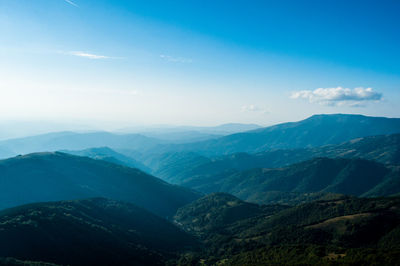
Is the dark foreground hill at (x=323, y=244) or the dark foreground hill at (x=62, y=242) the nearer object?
the dark foreground hill at (x=323, y=244)

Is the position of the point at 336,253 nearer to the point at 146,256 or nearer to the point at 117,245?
the point at 146,256

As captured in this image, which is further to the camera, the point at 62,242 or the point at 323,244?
the point at 323,244

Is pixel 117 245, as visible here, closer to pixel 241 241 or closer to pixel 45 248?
pixel 45 248

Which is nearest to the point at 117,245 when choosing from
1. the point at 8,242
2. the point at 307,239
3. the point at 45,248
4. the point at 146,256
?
the point at 146,256

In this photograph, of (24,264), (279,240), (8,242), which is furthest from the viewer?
(279,240)

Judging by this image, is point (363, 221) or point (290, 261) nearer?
point (290, 261)

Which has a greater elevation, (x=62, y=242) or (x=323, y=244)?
(x=62, y=242)

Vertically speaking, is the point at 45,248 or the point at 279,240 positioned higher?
the point at 45,248

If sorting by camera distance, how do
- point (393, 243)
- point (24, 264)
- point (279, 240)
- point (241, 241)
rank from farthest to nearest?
1. point (241, 241)
2. point (279, 240)
3. point (393, 243)
4. point (24, 264)

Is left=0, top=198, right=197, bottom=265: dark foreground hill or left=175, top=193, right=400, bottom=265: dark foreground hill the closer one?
left=175, top=193, right=400, bottom=265: dark foreground hill

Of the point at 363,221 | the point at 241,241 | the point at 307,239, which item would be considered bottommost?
the point at 241,241
